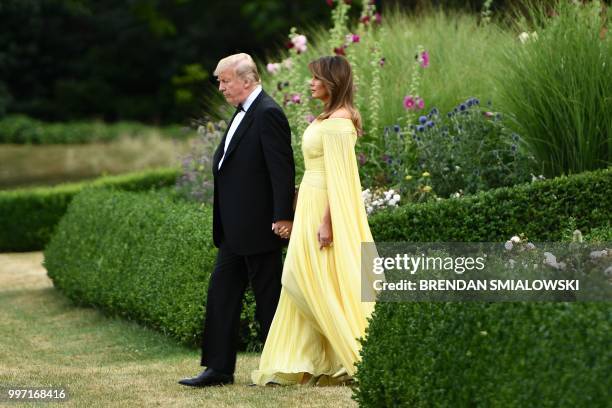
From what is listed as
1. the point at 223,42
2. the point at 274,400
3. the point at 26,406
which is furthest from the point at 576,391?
the point at 223,42

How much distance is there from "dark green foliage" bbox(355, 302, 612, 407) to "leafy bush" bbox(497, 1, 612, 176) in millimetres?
4035

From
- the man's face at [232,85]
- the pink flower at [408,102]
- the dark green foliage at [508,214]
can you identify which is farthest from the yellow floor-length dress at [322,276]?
the pink flower at [408,102]

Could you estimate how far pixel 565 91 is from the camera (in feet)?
27.8

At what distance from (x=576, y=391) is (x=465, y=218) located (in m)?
3.83

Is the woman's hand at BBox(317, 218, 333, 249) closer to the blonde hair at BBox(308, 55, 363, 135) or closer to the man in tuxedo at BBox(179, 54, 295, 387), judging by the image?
the man in tuxedo at BBox(179, 54, 295, 387)

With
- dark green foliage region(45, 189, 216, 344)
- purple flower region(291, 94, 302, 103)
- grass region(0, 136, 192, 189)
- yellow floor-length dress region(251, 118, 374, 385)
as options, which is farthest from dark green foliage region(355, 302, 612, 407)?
grass region(0, 136, 192, 189)

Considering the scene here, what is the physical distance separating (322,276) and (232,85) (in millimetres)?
1160

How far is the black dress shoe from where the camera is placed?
6098mm

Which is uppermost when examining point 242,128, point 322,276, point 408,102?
point 408,102

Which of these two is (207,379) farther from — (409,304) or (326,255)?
(409,304)

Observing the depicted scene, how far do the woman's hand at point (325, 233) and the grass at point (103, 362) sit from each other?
2.52 ft

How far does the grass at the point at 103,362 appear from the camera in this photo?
577 cm

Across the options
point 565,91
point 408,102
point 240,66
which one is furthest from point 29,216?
point 240,66

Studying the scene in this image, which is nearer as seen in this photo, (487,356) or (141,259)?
(487,356)
